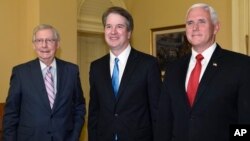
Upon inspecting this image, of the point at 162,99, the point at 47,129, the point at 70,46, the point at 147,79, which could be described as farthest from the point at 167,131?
the point at 70,46

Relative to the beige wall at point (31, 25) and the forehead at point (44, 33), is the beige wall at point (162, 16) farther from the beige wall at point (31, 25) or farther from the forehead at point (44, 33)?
the forehead at point (44, 33)

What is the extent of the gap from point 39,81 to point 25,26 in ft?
6.28

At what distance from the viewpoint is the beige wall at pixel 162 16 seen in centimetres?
478

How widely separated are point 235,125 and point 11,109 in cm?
159

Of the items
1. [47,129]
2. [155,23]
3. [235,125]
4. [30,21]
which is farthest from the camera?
[155,23]

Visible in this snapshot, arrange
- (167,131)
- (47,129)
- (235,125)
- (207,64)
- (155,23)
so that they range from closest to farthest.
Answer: (235,125) → (207,64) → (167,131) → (47,129) → (155,23)

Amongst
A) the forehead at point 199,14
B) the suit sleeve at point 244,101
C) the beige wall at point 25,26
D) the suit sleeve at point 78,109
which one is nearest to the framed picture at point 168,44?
the beige wall at point 25,26

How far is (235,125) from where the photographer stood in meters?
1.97

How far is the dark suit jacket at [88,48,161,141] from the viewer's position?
242 centimetres

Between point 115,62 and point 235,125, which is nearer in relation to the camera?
point 235,125

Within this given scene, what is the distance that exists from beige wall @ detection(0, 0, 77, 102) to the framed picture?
4.63 feet

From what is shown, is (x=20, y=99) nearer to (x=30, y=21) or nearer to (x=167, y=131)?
(x=167, y=131)

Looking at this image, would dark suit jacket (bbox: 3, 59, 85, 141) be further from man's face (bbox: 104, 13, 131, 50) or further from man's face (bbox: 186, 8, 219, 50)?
man's face (bbox: 186, 8, 219, 50)

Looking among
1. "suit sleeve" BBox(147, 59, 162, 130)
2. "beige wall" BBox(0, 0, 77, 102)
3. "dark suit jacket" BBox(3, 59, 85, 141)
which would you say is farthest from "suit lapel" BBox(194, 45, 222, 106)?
"beige wall" BBox(0, 0, 77, 102)
